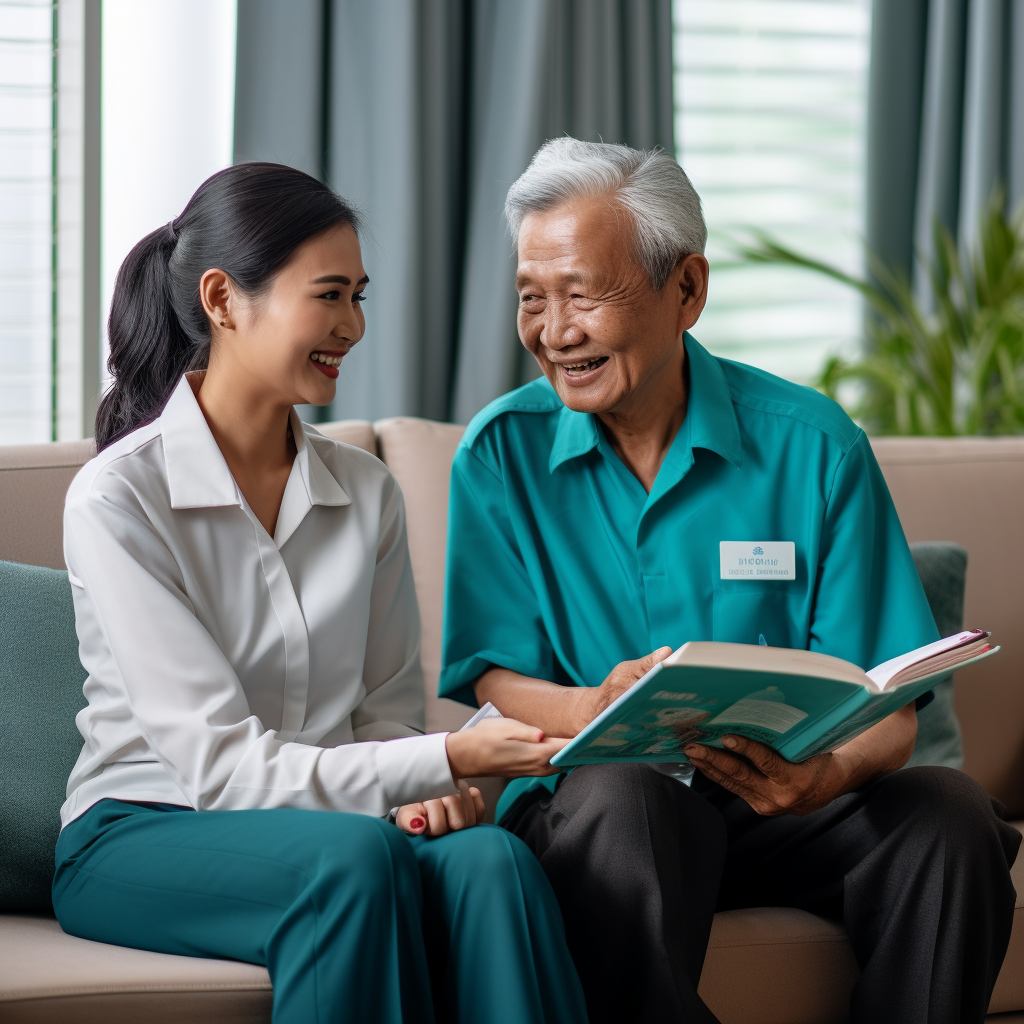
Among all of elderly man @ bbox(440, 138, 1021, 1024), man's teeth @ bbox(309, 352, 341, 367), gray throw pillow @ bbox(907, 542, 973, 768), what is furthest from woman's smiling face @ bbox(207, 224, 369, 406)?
gray throw pillow @ bbox(907, 542, 973, 768)

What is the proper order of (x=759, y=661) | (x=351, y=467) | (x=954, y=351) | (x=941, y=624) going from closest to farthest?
(x=759, y=661) → (x=351, y=467) → (x=941, y=624) → (x=954, y=351)

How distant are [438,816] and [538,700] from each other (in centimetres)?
21

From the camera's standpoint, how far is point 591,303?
140 cm

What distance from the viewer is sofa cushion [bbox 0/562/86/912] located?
4.53 ft

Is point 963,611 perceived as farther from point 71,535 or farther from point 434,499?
point 71,535

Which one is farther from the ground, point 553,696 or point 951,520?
point 951,520

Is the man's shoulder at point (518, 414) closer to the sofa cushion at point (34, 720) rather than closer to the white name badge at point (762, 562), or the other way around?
the white name badge at point (762, 562)

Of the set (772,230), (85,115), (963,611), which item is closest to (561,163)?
(963,611)

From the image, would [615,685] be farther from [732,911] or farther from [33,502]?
[33,502]

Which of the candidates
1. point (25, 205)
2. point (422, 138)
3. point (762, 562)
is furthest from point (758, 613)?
point (25, 205)

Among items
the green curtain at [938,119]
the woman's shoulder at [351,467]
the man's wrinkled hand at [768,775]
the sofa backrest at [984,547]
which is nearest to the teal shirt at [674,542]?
the woman's shoulder at [351,467]

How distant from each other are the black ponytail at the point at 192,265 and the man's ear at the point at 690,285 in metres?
0.44

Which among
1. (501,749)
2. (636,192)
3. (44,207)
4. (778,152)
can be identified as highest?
(778,152)

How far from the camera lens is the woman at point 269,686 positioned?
1.11 meters
